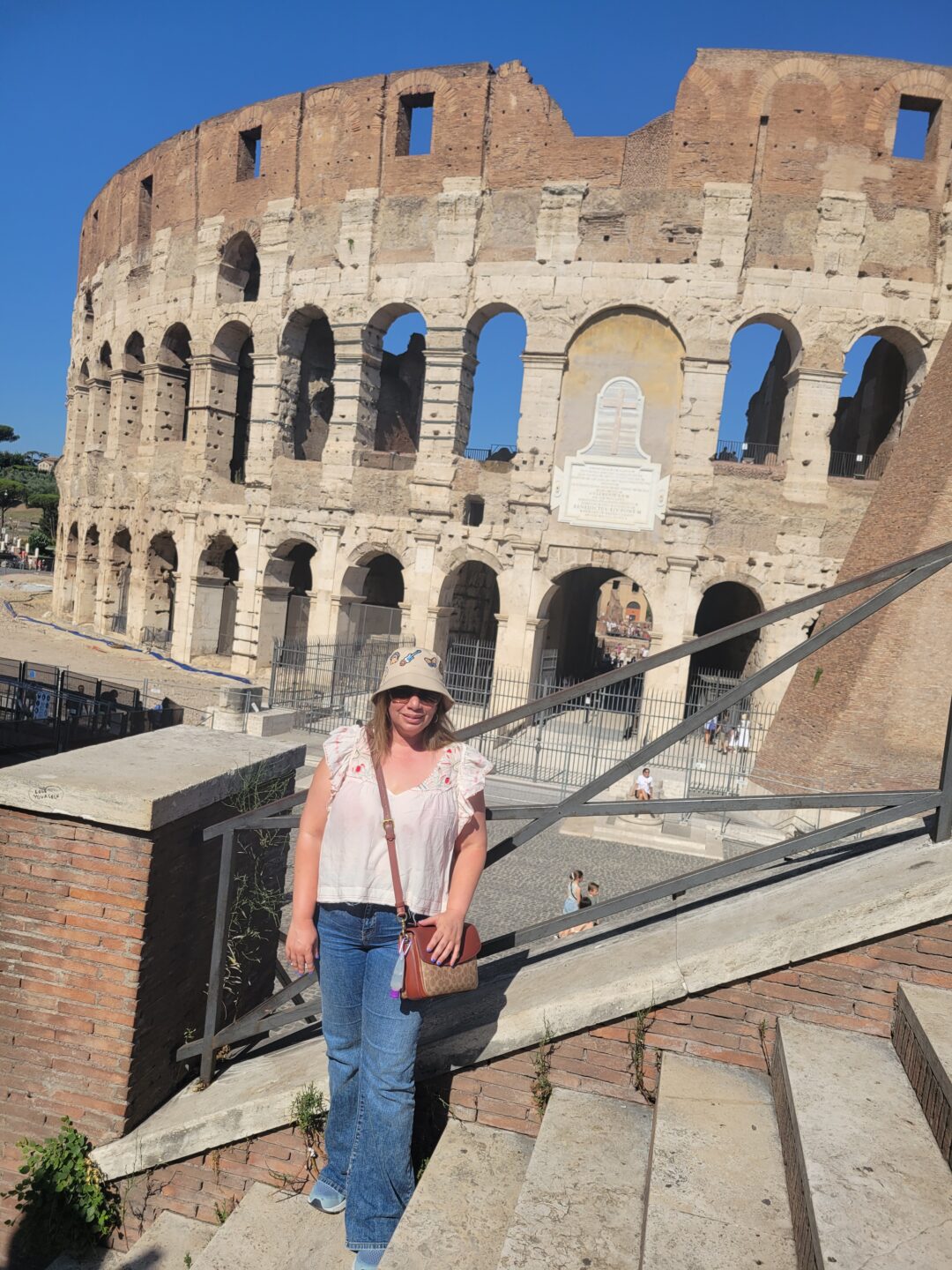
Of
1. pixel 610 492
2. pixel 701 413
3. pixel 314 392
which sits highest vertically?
pixel 314 392

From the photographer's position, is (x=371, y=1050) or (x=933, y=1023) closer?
(x=933, y=1023)

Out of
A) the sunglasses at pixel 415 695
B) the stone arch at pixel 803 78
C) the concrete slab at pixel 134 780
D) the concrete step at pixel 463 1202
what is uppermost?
the stone arch at pixel 803 78

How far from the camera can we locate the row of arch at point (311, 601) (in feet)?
63.6

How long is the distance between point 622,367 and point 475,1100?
16.3 meters

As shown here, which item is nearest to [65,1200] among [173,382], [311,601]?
[311,601]

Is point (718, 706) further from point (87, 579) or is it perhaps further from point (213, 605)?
point (87, 579)

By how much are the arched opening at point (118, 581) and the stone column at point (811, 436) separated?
17832 mm

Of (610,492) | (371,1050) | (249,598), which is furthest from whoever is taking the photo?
(249,598)

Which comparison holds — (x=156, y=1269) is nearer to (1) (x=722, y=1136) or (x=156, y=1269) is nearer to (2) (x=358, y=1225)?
(2) (x=358, y=1225)

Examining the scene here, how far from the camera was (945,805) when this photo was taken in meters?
2.94

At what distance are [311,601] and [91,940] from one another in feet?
55.9

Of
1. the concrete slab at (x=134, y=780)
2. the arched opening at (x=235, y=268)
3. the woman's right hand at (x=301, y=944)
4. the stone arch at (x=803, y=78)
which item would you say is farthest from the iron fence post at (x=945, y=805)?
the arched opening at (x=235, y=268)

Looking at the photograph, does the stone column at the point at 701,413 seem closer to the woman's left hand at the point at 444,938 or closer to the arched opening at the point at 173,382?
the arched opening at the point at 173,382

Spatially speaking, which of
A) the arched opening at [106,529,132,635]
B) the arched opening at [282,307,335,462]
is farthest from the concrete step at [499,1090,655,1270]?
the arched opening at [106,529,132,635]
